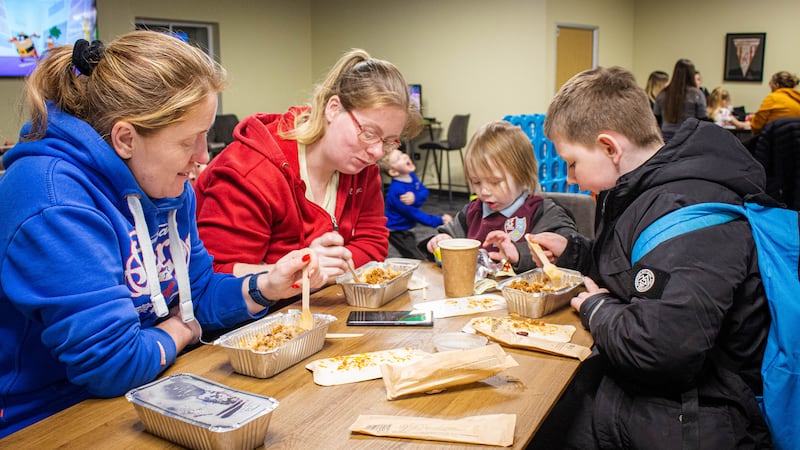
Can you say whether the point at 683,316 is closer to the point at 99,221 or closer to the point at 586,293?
the point at 586,293

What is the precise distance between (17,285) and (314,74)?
1029 cm

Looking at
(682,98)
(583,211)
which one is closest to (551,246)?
(583,211)

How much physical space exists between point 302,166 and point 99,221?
3.15ft

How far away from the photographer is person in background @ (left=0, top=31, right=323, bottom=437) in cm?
112

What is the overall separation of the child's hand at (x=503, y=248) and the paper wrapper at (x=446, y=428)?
41.2 inches

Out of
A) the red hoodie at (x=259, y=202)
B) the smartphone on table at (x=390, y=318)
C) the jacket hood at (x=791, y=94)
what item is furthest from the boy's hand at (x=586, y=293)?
the jacket hood at (x=791, y=94)

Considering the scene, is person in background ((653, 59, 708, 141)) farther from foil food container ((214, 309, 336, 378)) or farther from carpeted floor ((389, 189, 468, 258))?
foil food container ((214, 309, 336, 378))

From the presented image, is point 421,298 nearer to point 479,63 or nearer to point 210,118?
point 210,118

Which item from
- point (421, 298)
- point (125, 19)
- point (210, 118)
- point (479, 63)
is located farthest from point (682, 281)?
point (125, 19)

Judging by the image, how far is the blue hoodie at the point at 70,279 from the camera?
3.66 feet

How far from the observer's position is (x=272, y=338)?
1.36 m

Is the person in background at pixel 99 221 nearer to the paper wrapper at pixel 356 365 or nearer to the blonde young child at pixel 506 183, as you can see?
the paper wrapper at pixel 356 365

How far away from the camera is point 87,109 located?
1.30m

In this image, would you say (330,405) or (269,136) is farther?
(269,136)
